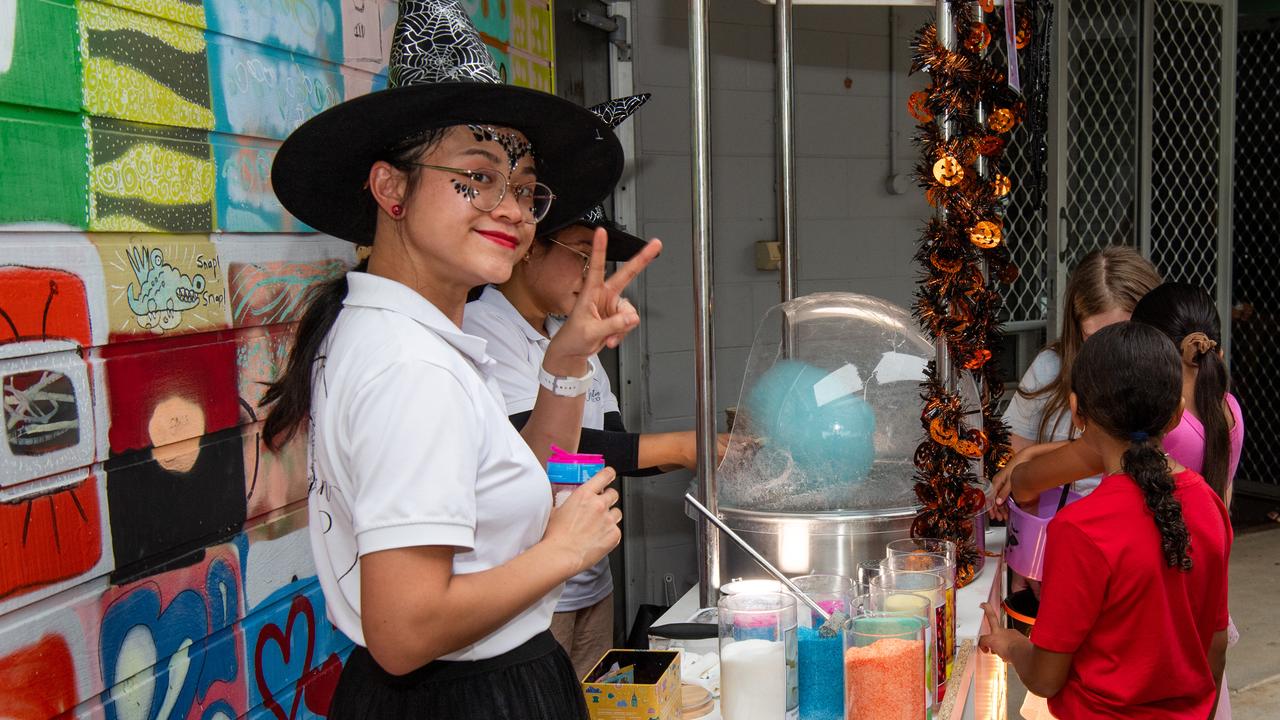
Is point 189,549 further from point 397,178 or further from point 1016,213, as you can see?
point 1016,213

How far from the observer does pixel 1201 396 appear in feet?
7.55

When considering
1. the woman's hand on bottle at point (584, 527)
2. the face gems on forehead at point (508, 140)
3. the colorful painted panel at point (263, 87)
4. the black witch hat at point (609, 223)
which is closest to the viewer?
the woman's hand on bottle at point (584, 527)

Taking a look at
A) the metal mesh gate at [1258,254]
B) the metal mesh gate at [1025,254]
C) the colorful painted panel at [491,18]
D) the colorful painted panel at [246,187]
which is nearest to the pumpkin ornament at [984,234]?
the colorful painted panel at [246,187]

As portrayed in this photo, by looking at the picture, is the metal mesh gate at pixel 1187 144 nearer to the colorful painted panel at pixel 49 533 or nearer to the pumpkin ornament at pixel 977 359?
the pumpkin ornament at pixel 977 359

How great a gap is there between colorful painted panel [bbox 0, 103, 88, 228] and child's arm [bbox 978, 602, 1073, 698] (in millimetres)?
1626

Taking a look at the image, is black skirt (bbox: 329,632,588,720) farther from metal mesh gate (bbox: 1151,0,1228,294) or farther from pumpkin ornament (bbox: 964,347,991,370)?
metal mesh gate (bbox: 1151,0,1228,294)

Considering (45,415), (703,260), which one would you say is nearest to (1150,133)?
(703,260)

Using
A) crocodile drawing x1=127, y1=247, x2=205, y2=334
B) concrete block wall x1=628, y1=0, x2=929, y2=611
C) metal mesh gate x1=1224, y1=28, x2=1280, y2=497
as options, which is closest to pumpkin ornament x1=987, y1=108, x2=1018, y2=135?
crocodile drawing x1=127, y1=247, x2=205, y2=334

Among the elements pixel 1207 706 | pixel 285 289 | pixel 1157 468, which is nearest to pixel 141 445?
pixel 285 289

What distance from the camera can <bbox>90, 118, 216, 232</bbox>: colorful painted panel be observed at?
1.61 meters

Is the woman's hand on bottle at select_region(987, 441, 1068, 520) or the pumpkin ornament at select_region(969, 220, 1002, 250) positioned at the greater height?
the pumpkin ornament at select_region(969, 220, 1002, 250)

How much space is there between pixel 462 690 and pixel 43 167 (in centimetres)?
92

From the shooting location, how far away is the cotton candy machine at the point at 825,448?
2002mm

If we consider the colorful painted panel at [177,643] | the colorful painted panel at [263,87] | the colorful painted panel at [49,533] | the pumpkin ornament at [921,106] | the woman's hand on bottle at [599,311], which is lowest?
the colorful painted panel at [177,643]
